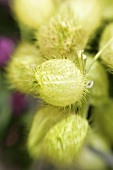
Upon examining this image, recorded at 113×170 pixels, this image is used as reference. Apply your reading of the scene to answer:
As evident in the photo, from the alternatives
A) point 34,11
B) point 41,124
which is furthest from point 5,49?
point 41,124

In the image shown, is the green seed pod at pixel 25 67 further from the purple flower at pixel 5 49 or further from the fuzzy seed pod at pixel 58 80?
the purple flower at pixel 5 49

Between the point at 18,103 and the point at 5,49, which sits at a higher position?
the point at 5,49

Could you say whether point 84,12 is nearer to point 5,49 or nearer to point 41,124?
point 41,124

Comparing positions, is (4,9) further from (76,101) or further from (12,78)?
(76,101)

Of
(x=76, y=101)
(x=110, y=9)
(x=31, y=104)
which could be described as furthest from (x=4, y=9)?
(x=76, y=101)

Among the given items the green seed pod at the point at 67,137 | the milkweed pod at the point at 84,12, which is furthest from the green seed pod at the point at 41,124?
the milkweed pod at the point at 84,12

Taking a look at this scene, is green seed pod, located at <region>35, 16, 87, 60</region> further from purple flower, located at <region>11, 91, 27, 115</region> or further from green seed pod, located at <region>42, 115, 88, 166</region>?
purple flower, located at <region>11, 91, 27, 115</region>

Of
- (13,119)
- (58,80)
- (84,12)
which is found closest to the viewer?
(58,80)
